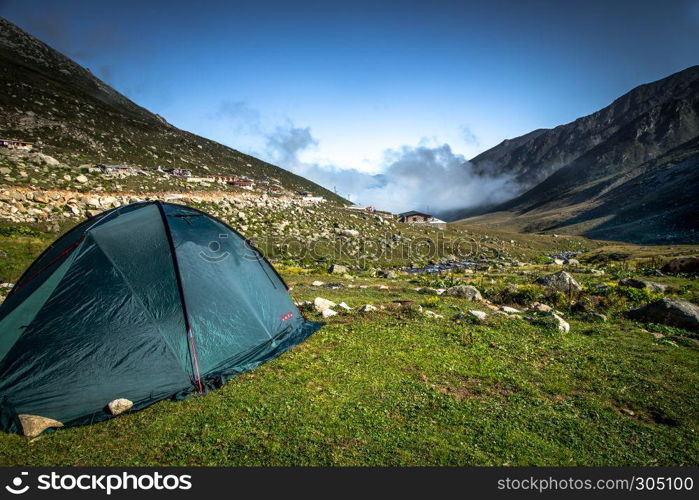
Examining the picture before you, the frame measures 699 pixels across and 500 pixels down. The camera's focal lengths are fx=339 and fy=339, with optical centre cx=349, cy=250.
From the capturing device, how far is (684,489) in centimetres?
501

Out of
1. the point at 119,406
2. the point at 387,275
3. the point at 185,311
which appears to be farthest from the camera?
the point at 387,275

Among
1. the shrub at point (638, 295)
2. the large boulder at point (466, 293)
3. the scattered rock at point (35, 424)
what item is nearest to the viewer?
the scattered rock at point (35, 424)

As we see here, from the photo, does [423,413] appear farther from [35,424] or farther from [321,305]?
[321,305]

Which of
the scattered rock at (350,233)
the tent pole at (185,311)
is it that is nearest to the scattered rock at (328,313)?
the tent pole at (185,311)

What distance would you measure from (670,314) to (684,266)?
1651 cm

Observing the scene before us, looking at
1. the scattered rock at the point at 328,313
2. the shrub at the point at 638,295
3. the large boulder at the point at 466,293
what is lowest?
the shrub at the point at 638,295

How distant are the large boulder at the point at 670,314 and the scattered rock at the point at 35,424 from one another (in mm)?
17911

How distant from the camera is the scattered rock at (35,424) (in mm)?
5754

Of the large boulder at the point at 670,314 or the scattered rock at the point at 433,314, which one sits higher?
the scattered rock at the point at 433,314

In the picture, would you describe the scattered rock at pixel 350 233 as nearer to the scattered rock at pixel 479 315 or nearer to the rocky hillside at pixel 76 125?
the scattered rock at pixel 479 315

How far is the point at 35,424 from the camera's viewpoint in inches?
230

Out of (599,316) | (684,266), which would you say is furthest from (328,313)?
(684,266)

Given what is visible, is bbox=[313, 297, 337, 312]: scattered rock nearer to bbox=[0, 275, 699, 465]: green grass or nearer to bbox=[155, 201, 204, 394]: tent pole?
bbox=[0, 275, 699, 465]: green grass

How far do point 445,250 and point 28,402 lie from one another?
4440 cm
